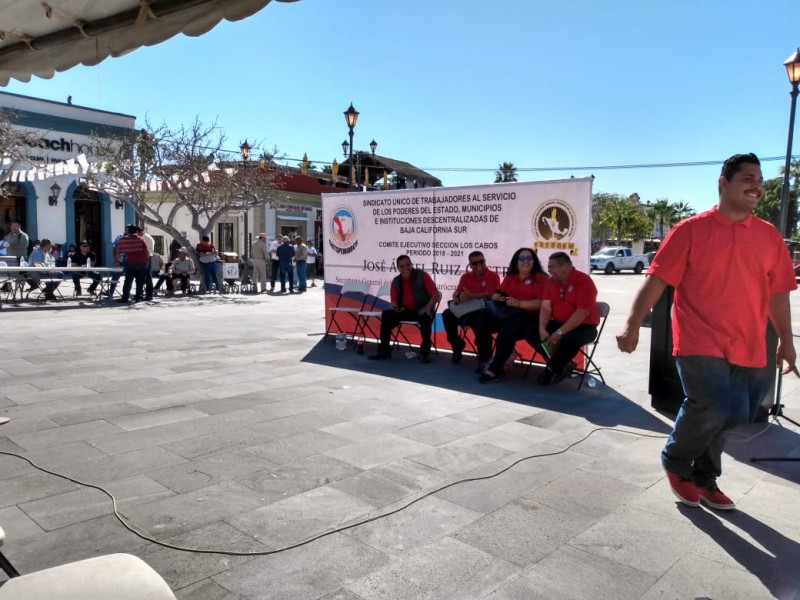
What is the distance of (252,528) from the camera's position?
319cm

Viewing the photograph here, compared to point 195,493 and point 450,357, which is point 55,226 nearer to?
point 450,357

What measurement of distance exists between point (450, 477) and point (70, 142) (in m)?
27.1

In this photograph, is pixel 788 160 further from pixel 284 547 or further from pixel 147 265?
pixel 147 265

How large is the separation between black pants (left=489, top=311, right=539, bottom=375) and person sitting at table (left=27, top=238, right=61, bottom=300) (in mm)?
11913

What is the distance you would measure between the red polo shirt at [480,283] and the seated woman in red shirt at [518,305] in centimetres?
36

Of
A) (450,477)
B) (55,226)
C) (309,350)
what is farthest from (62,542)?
(55,226)

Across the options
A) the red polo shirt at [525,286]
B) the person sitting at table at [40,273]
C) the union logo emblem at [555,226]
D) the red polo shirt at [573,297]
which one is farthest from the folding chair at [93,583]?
the person sitting at table at [40,273]

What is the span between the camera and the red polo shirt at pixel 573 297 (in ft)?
20.6

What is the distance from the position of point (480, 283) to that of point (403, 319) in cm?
121

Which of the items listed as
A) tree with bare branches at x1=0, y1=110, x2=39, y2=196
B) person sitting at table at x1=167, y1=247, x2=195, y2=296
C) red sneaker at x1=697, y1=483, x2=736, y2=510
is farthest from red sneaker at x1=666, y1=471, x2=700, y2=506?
tree with bare branches at x1=0, y1=110, x2=39, y2=196

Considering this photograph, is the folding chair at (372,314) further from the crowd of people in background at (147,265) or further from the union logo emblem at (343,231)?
the crowd of people in background at (147,265)

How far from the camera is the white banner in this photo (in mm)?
6871

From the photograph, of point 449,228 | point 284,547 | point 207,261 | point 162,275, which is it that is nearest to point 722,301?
point 284,547

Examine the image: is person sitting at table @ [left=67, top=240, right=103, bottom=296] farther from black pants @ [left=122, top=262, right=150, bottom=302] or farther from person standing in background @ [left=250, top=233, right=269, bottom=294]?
person standing in background @ [left=250, top=233, right=269, bottom=294]
